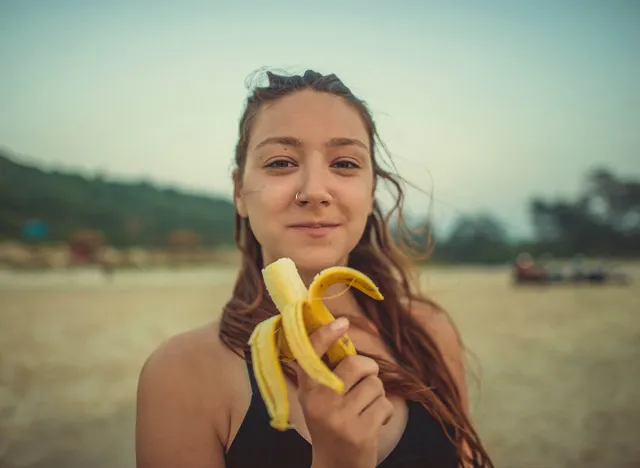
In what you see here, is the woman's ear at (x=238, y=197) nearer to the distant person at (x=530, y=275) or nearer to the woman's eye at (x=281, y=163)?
the woman's eye at (x=281, y=163)

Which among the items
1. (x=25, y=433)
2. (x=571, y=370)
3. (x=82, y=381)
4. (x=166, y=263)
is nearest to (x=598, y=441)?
(x=571, y=370)

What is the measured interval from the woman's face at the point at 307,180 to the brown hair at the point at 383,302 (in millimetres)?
100

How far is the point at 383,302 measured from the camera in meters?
1.91

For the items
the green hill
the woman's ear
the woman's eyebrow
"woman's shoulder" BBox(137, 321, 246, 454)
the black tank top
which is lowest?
the green hill

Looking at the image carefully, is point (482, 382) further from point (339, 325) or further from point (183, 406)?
point (339, 325)

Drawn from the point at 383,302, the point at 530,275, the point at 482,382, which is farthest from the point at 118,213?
the point at 383,302

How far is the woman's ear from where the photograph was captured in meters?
1.60

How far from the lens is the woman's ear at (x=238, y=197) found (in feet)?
5.24

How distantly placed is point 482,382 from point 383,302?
526 cm

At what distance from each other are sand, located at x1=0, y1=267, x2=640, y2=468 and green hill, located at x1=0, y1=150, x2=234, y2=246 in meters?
29.7

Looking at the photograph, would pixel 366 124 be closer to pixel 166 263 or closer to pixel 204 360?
pixel 204 360

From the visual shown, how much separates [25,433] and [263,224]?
450cm

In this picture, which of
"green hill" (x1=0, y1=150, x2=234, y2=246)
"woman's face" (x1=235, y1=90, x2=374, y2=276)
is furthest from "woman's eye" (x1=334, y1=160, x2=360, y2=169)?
"green hill" (x1=0, y1=150, x2=234, y2=246)

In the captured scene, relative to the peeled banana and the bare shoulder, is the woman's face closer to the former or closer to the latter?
the peeled banana
